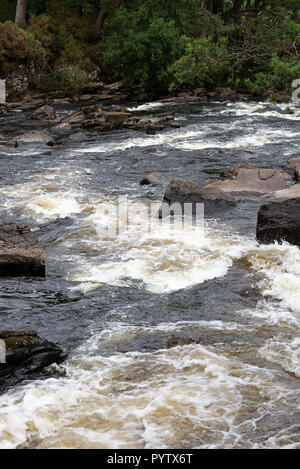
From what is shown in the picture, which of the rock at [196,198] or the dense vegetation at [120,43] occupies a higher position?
the dense vegetation at [120,43]

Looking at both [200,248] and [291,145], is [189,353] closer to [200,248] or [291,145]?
[200,248]

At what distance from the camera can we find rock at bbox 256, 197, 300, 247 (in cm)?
930

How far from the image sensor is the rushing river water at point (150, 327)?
5.13 metres

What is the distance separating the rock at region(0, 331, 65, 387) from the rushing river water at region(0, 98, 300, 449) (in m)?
0.15

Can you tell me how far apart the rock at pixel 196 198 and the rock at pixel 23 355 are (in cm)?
573

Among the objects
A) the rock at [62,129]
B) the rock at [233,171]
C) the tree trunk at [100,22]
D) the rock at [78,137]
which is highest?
the tree trunk at [100,22]

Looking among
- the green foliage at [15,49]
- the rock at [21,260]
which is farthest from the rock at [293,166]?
the green foliage at [15,49]

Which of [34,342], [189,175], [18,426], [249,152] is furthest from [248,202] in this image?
[18,426]

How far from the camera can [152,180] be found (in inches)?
544

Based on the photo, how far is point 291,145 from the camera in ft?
57.5

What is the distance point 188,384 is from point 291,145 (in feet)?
43.3

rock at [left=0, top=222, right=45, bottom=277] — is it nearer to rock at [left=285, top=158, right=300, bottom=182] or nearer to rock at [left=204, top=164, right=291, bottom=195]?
rock at [left=204, top=164, right=291, bottom=195]

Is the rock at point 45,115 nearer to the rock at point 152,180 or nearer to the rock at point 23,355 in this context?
the rock at point 152,180

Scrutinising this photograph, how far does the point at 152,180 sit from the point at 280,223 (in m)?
5.06
